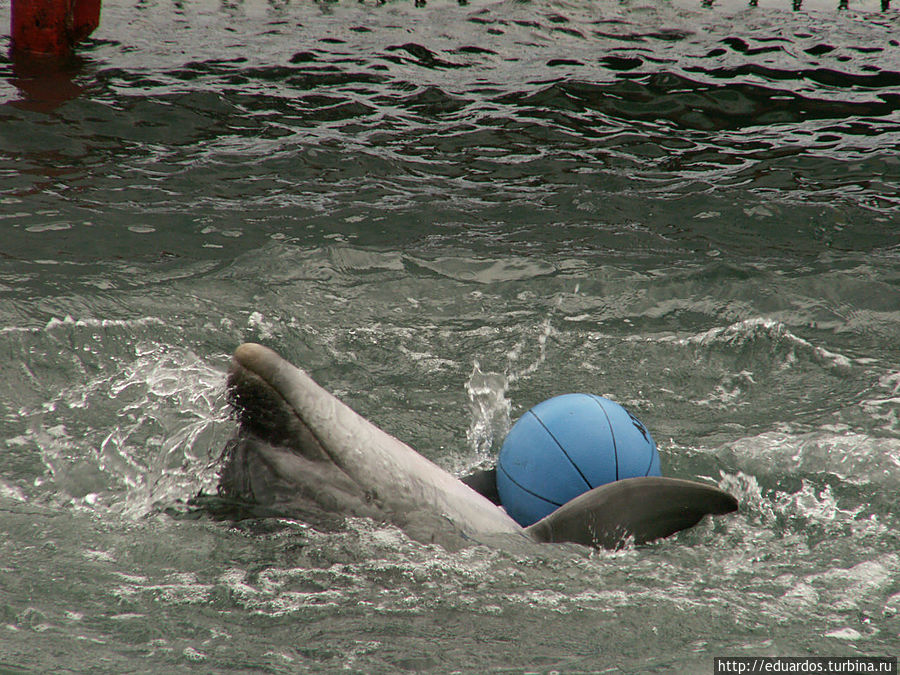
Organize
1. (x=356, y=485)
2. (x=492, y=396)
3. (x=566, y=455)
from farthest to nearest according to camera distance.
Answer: (x=492, y=396)
(x=566, y=455)
(x=356, y=485)

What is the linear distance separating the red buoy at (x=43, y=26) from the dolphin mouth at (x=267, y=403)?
984 cm

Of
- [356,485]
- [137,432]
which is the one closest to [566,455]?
[356,485]

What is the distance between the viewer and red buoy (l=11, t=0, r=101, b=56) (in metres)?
Result: 11.5

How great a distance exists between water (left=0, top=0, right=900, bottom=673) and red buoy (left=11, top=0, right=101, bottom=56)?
430 mm

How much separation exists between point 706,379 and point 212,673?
396cm

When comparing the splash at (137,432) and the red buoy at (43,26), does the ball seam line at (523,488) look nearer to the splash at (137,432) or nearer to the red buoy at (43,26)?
the splash at (137,432)

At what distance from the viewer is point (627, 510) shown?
146 inches

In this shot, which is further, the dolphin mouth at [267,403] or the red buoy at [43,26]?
the red buoy at [43,26]

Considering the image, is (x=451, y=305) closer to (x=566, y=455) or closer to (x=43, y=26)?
(x=566, y=455)

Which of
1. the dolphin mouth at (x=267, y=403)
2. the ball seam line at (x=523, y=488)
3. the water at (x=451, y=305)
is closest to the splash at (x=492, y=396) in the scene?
the water at (x=451, y=305)

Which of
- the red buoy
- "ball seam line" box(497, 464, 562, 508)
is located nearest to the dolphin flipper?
"ball seam line" box(497, 464, 562, 508)

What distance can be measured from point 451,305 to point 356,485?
3287 mm

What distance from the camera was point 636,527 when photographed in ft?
12.3

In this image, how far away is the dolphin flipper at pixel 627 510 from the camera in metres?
3.67
